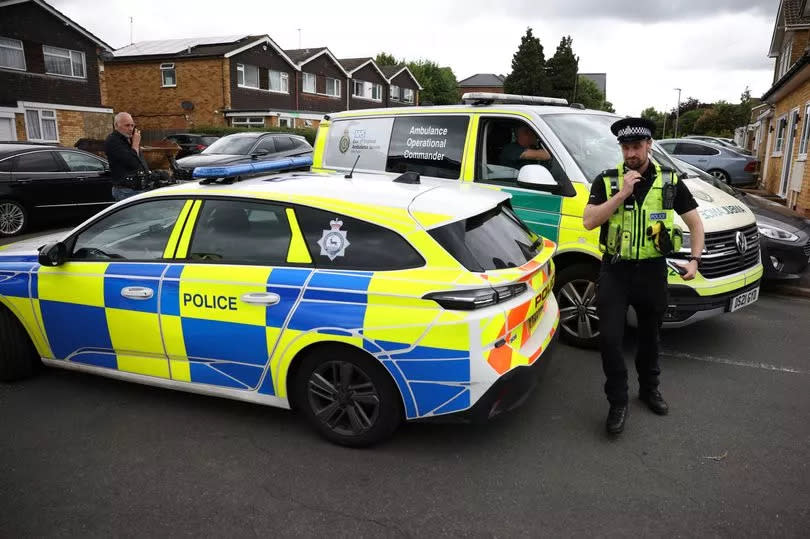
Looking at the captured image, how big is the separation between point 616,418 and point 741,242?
2060mm

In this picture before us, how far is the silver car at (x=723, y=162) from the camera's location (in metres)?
18.0

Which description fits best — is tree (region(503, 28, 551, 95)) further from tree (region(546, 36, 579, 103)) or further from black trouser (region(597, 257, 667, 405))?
black trouser (region(597, 257, 667, 405))

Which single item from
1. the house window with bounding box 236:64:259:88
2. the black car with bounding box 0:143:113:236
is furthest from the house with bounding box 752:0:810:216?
the house window with bounding box 236:64:259:88

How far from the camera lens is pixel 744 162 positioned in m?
18.0

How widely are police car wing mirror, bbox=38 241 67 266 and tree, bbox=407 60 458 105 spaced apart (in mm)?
68760

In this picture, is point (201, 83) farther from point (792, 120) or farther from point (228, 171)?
point (228, 171)

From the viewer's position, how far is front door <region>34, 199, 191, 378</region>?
3582 millimetres

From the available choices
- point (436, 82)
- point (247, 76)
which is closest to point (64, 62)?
point (247, 76)

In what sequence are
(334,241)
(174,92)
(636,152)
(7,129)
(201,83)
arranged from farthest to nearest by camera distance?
(174,92) → (201,83) → (7,129) → (636,152) → (334,241)

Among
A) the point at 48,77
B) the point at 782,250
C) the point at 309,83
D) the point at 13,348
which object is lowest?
the point at 13,348

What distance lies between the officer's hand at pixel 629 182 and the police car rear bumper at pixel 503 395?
3.51ft

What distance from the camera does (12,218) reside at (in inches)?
395

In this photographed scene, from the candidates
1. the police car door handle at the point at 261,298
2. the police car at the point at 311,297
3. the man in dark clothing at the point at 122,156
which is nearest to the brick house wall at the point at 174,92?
the man in dark clothing at the point at 122,156

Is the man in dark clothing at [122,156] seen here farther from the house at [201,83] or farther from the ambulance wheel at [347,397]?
the house at [201,83]
